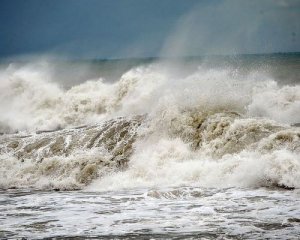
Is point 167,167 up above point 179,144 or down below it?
below

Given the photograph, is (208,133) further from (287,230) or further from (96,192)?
(287,230)

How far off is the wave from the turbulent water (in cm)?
3

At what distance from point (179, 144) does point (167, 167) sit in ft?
3.94

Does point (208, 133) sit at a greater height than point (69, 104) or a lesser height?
lesser

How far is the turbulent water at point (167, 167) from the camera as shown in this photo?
821 cm

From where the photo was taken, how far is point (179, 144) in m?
13.8

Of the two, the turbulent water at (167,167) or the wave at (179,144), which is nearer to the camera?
the turbulent water at (167,167)

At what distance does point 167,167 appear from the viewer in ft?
42.2

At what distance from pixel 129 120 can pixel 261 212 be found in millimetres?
8012

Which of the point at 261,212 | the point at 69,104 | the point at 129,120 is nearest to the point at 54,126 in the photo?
the point at 69,104

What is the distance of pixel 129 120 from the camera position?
15914 millimetres

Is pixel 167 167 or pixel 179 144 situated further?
pixel 179 144

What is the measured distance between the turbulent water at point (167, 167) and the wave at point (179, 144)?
0.03m

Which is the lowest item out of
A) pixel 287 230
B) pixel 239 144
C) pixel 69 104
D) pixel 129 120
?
pixel 287 230
